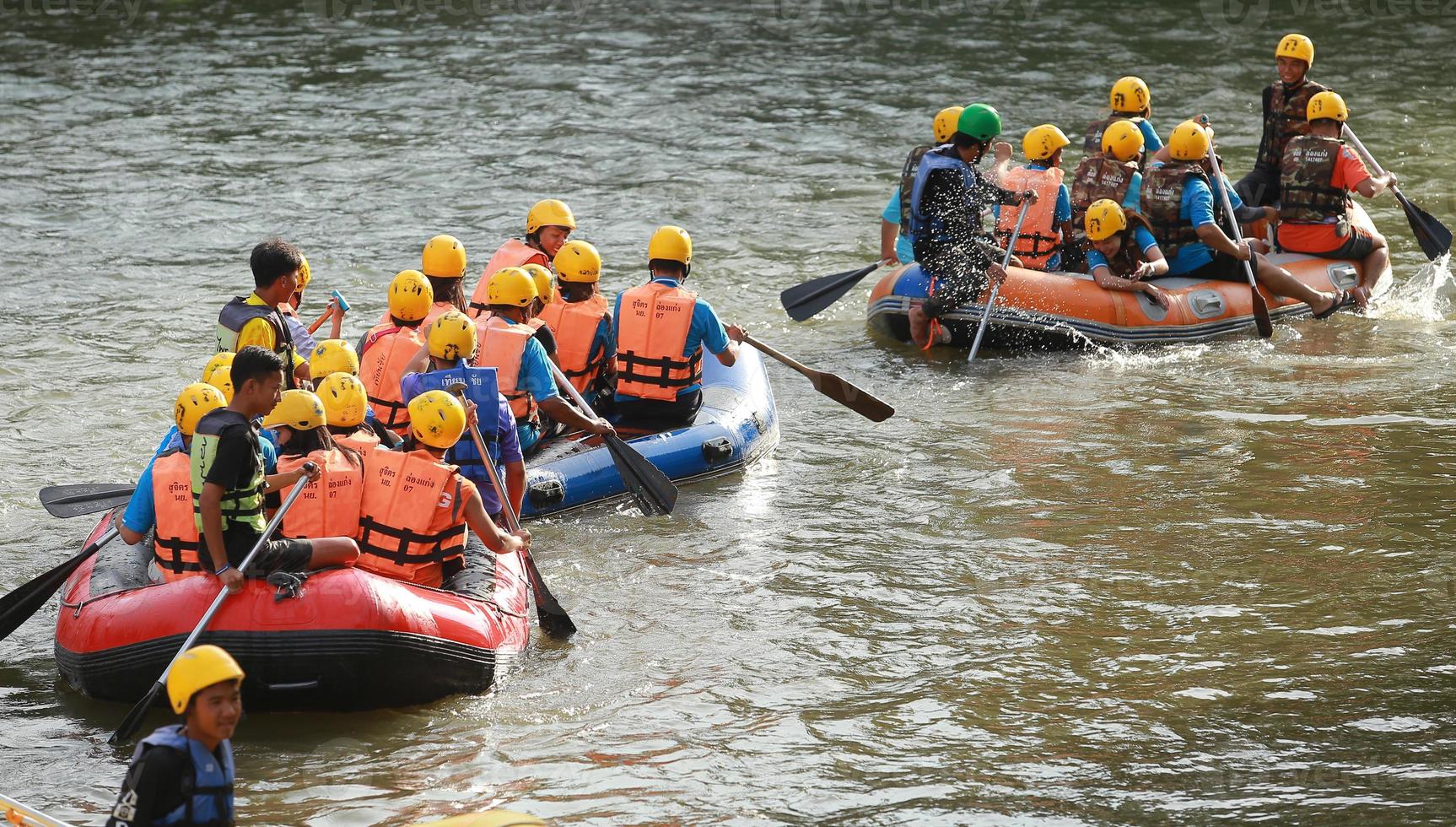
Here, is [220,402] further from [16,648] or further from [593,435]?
[593,435]

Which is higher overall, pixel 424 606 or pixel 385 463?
pixel 385 463

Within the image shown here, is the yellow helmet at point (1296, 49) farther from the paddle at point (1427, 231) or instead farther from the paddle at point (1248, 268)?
the paddle at point (1248, 268)

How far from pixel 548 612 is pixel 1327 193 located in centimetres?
646

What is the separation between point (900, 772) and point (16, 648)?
3.38 m

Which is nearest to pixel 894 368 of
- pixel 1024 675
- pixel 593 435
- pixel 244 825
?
pixel 593 435

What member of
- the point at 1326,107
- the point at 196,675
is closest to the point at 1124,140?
the point at 1326,107

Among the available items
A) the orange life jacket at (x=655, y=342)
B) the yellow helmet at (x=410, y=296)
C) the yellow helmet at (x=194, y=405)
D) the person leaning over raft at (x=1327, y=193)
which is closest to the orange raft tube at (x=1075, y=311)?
the person leaning over raft at (x=1327, y=193)

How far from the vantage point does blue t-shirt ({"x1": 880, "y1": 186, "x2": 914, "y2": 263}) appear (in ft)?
35.3

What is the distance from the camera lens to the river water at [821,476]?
5.63 meters

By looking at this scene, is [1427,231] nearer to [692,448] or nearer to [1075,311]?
[1075,311]

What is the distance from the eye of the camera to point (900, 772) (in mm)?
5613

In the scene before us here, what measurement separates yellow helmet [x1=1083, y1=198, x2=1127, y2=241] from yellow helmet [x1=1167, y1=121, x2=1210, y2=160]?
518mm

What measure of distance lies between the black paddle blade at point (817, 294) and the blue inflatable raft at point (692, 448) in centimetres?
116

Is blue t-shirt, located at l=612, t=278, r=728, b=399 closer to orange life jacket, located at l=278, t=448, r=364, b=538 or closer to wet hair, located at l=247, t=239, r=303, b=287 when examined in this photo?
wet hair, located at l=247, t=239, r=303, b=287
